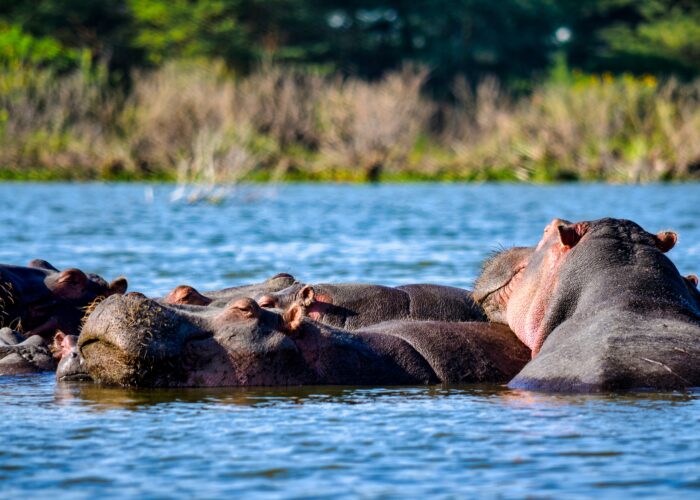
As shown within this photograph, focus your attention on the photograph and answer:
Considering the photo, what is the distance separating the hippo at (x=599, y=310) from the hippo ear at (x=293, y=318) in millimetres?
1042

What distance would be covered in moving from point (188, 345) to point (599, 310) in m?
1.85

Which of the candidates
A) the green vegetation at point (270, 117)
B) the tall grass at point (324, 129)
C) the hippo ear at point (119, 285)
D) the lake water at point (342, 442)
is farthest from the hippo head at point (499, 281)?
the tall grass at point (324, 129)

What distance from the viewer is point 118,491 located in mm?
4773

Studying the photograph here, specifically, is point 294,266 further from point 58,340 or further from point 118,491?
point 118,491

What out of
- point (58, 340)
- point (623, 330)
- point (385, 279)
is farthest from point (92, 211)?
point (623, 330)

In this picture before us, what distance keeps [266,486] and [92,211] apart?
2117 cm

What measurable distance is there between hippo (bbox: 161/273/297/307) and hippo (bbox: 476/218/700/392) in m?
1.07

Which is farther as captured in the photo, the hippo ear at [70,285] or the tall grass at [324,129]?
the tall grass at [324,129]

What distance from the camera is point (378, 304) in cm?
771

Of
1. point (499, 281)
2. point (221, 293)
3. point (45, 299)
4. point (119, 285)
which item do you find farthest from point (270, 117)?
point (499, 281)

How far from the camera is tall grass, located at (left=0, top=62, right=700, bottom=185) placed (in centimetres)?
3744

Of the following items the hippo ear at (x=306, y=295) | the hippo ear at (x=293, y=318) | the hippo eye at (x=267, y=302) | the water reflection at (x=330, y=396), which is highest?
the hippo ear at (x=306, y=295)

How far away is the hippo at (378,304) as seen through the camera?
7539 millimetres

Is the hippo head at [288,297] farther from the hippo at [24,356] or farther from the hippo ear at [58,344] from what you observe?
the hippo at [24,356]
